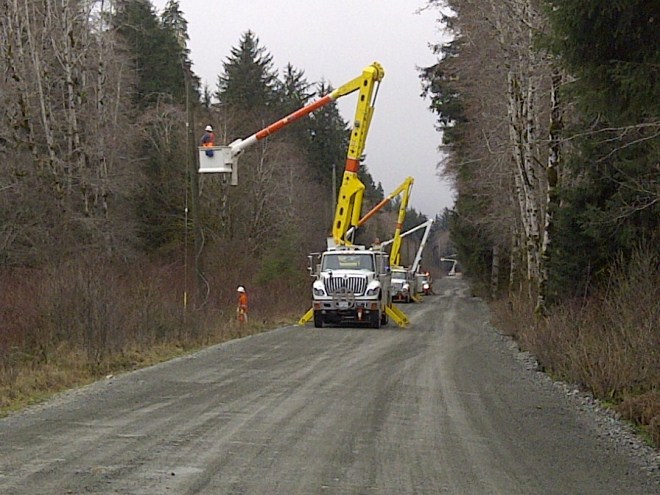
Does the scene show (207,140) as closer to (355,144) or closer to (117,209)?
(355,144)

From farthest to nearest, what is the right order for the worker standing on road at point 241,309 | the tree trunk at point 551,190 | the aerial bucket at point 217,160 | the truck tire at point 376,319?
the truck tire at point 376,319 → the worker standing on road at point 241,309 → the aerial bucket at point 217,160 → the tree trunk at point 551,190

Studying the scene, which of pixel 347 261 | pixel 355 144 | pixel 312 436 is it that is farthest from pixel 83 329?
pixel 355 144

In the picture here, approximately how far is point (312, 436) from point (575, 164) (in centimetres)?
1418

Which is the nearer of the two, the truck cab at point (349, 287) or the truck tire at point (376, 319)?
the truck cab at point (349, 287)

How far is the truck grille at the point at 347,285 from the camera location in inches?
1125

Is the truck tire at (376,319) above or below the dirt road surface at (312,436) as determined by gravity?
above

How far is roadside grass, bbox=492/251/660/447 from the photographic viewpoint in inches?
486

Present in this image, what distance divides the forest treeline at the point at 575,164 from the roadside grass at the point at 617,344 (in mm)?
27

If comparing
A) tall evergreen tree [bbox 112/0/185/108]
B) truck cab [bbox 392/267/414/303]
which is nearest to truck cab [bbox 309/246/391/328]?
truck cab [bbox 392/267/414/303]

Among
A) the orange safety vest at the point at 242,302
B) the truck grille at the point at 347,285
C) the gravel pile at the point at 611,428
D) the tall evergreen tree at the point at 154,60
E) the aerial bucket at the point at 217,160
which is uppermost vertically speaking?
the tall evergreen tree at the point at 154,60

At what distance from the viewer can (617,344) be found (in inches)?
535

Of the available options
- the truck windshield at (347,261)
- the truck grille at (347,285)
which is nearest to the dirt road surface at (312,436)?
the truck grille at (347,285)

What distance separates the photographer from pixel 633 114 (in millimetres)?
10703

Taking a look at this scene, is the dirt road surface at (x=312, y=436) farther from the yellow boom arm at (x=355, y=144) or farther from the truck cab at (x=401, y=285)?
the truck cab at (x=401, y=285)
